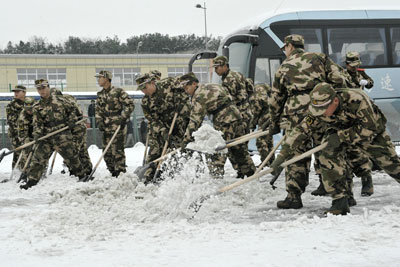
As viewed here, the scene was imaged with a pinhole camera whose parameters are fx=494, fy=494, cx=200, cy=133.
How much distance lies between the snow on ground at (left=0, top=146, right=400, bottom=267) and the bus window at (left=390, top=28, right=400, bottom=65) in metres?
5.96

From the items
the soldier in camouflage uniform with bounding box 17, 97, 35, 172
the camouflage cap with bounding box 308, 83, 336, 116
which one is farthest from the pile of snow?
the soldier in camouflage uniform with bounding box 17, 97, 35, 172

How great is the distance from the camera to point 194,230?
14.5 ft

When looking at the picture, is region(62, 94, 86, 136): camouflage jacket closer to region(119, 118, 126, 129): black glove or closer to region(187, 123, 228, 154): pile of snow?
region(119, 118, 126, 129): black glove

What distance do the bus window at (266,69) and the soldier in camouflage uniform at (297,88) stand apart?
230 inches

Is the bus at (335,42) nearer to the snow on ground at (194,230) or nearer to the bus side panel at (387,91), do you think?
the bus side panel at (387,91)

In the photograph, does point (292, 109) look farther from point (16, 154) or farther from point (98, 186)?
point (16, 154)

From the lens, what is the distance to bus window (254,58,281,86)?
37.0 ft

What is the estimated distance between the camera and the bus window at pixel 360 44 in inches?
450

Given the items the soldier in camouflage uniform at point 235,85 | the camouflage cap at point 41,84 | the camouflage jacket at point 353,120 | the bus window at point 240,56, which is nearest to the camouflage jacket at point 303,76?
the camouflage jacket at point 353,120

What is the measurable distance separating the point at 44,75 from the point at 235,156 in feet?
133

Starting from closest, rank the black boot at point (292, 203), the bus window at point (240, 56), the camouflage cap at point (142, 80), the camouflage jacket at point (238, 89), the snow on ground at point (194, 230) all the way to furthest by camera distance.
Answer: the snow on ground at point (194, 230) → the black boot at point (292, 203) → the camouflage cap at point (142, 80) → the camouflage jacket at point (238, 89) → the bus window at point (240, 56)

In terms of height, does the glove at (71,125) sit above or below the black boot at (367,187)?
above

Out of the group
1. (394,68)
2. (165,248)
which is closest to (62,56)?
(394,68)

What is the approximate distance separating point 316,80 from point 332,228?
164 cm
